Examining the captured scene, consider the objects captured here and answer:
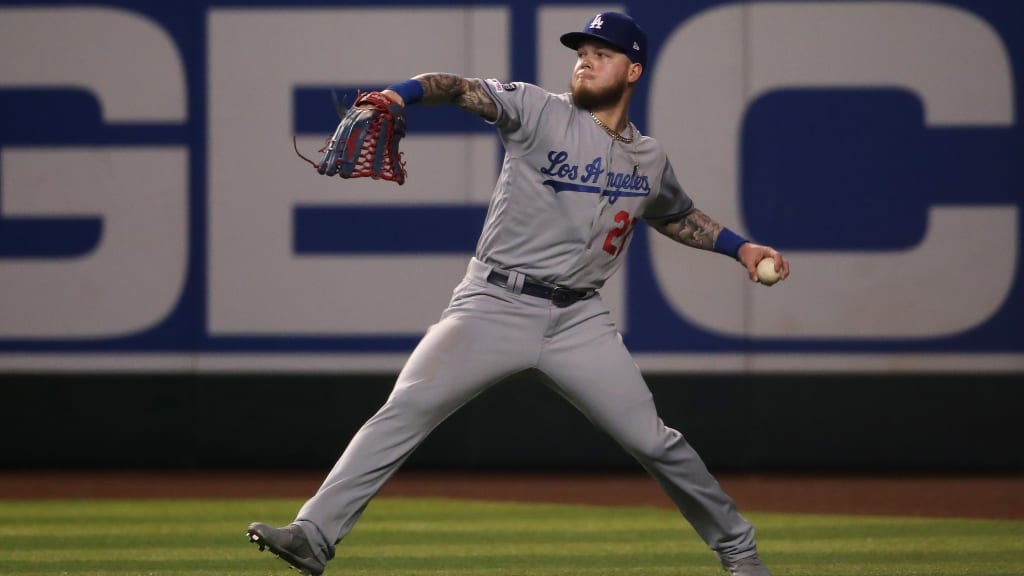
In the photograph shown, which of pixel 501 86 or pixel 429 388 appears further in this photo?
pixel 501 86

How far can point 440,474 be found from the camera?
33.0ft

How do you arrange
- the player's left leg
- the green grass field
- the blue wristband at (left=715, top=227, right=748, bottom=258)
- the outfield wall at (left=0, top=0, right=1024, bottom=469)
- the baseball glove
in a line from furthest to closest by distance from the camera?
the outfield wall at (left=0, top=0, right=1024, bottom=469) → the green grass field → the blue wristband at (left=715, top=227, right=748, bottom=258) → the player's left leg → the baseball glove

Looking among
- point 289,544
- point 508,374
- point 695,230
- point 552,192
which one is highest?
point 552,192

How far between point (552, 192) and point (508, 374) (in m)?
0.61

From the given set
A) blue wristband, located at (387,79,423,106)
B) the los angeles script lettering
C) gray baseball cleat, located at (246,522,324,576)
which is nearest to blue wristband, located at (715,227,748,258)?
the los angeles script lettering

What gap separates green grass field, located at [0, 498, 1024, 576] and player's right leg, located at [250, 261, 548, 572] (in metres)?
1.14

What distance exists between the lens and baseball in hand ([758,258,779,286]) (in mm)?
4895

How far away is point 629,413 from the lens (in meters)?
4.82

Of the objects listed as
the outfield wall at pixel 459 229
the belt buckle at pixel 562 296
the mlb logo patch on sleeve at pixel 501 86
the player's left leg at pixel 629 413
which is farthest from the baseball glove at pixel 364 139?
the outfield wall at pixel 459 229

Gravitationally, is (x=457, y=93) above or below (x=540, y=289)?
above

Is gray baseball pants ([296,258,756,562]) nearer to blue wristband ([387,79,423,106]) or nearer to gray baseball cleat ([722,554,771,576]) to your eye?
gray baseball cleat ([722,554,771,576])

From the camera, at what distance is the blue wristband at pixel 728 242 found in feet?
17.1

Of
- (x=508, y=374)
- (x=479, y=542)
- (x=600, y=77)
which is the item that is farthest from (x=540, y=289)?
(x=479, y=542)

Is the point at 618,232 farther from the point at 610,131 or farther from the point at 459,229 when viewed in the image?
the point at 459,229
